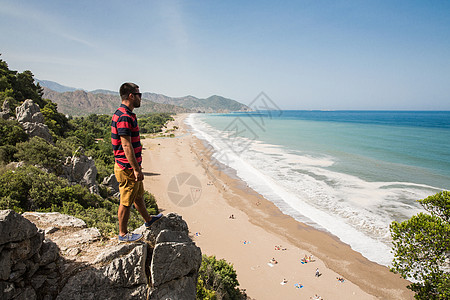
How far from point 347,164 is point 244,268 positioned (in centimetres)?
2655

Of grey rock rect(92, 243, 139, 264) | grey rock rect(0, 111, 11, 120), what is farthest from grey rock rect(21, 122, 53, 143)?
grey rock rect(92, 243, 139, 264)

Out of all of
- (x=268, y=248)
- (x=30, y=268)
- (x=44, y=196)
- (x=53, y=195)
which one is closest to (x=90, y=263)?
(x=30, y=268)

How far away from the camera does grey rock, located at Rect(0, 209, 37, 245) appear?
9.71ft

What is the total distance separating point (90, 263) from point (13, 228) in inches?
53.2

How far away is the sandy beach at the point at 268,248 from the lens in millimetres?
10609

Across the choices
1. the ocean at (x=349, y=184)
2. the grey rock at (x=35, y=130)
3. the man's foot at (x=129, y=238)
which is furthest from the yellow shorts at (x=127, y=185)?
A: the grey rock at (x=35, y=130)

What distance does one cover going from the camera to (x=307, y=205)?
18.8 m

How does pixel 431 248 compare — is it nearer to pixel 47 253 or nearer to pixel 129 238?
pixel 129 238

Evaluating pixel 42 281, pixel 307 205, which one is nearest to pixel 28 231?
pixel 42 281

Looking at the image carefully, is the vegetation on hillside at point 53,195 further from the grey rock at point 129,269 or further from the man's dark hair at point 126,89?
the man's dark hair at point 126,89

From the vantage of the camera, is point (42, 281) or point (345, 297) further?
point (345, 297)

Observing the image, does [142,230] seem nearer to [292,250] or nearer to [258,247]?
[258,247]

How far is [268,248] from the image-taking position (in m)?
13.4

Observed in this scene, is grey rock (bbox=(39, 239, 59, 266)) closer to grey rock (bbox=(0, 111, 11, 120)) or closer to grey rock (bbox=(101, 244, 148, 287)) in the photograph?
grey rock (bbox=(101, 244, 148, 287))
